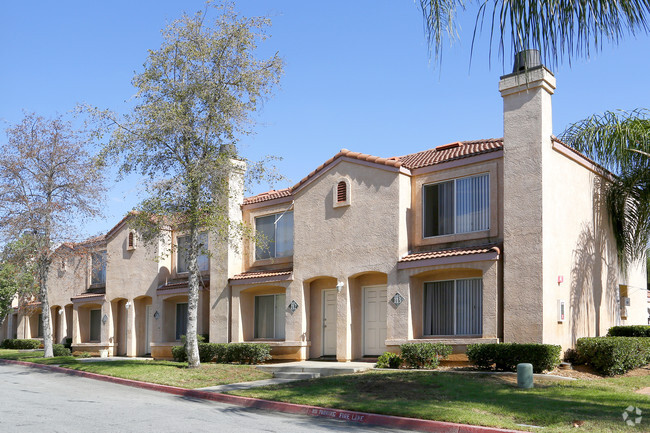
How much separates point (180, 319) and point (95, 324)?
7.80m

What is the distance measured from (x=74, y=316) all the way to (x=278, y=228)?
49.2 feet

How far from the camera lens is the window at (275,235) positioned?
2375cm

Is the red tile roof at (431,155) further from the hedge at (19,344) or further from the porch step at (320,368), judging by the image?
the hedge at (19,344)

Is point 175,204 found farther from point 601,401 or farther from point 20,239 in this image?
point 601,401

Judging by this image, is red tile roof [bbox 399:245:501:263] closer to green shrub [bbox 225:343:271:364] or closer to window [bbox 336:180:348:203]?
window [bbox 336:180:348:203]

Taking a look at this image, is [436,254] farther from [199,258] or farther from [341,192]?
[199,258]

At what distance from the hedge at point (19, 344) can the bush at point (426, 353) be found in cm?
2709

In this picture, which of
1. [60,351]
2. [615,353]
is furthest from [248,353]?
[60,351]

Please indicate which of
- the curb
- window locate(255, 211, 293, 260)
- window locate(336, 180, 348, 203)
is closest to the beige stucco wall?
window locate(336, 180, 348, 203)

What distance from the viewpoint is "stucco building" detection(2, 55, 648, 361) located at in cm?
1722

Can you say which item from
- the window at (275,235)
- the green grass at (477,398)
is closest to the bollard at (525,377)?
the green grass at (477,398)

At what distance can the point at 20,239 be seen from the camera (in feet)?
88.0

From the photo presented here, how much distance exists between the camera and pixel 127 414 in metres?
12.1

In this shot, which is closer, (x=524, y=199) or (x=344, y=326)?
(x=524, y=199)
